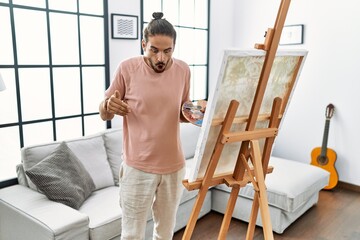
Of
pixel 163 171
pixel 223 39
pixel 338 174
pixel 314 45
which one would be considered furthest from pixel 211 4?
pixel 163 171

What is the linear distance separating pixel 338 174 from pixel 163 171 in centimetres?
280

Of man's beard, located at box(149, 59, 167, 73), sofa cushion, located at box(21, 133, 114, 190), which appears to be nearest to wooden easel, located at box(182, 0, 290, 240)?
man's beard, located at box(149, 59, 167, 73)

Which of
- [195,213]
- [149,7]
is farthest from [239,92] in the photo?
[149,7]

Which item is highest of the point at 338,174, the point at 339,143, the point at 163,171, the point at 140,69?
the point at 140,69

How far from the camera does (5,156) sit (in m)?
2.50

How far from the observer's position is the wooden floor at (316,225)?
2662 mm

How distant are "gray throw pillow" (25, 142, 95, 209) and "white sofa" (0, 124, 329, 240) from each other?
0.07 metres

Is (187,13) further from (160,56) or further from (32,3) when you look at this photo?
(160,56)

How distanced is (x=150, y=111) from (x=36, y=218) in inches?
39.3

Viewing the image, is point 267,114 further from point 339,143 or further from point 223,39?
point 223,39

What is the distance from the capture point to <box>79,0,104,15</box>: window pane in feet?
9.25

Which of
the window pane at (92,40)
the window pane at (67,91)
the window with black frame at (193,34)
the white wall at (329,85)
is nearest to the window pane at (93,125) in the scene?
the window pane at (67,91)

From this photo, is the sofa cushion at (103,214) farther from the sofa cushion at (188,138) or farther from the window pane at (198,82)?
the window pane at (198,82)

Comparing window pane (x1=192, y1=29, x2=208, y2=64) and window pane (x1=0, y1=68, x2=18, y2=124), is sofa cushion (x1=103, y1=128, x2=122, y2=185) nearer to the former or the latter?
window pane (x1=0, y1=68, x2=18, y2=124)
